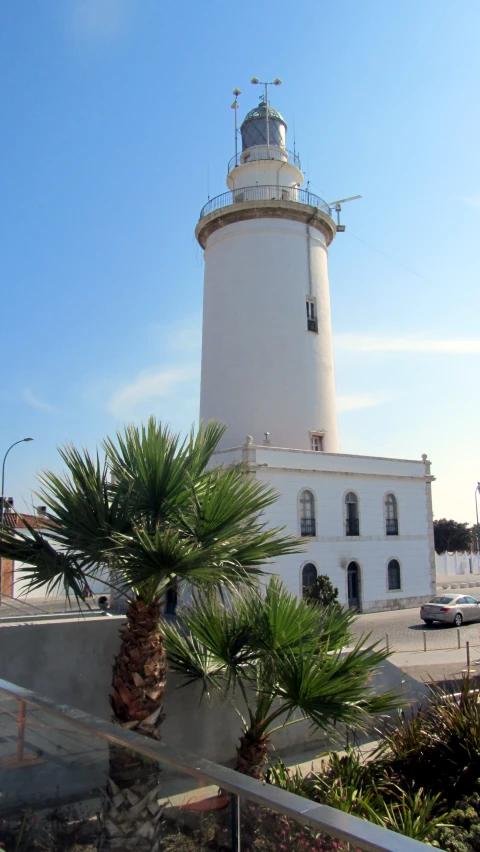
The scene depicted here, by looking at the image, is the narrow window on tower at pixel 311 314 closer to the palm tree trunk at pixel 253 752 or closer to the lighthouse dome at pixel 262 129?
the lighthouse dome at pixel 262 129

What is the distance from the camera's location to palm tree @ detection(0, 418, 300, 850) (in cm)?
505

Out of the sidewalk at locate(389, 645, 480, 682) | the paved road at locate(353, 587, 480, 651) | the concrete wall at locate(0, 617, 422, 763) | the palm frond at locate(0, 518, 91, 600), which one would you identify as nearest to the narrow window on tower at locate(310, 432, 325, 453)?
the paved road at locate(353, 587, 480, 651)

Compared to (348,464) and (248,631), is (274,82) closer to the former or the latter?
(348,464)

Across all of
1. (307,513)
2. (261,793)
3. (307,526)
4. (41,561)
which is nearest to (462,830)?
(261,793)

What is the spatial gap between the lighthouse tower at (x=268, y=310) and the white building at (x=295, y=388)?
0.14 feet

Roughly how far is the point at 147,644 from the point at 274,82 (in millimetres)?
29706

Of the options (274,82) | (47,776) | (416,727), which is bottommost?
(416,727)

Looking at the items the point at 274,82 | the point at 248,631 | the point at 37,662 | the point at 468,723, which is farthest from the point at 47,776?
the point at 274,82

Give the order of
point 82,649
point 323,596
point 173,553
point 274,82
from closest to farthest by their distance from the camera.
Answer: point 173,553 < point 82,649 < point 323,596 < point 274,82

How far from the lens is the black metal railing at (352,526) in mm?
25406

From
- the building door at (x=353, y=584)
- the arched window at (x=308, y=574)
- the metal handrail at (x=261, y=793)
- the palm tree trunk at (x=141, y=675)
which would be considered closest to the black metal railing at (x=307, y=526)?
the arched window at (x=308, y=574)

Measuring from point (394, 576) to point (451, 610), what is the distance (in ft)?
14.2

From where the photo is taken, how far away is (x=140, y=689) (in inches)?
202

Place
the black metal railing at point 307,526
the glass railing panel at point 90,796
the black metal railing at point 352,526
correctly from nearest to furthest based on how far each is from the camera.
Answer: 1. the glass railing panel at point 90,796
2. the black metal railing at point 307,526
3. the black metal railing at point 352,526
